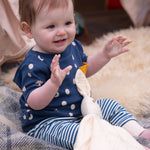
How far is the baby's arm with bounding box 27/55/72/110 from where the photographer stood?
0.68 meters

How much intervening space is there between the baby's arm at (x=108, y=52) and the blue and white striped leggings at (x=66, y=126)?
0.15m

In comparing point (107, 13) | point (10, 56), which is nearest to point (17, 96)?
point (10, 56)

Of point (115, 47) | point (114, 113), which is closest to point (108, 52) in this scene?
point (115, 47)

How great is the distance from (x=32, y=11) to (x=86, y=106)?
32 centimetres

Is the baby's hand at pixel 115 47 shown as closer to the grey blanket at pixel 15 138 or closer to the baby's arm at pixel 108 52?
the baby's arm at pixel 108 52

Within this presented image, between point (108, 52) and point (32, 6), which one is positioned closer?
point (32, 6)

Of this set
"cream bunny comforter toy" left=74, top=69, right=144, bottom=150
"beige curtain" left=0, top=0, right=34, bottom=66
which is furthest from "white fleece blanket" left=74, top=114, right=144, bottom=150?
"beige curtain" left=0, top=0, right=34, bottom=66

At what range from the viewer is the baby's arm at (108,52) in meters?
0.90

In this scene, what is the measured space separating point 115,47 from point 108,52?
3cm

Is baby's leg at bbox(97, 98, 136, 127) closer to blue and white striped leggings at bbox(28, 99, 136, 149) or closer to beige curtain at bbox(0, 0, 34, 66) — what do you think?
blue and white striped leggings at bbox(28, 99, 136, 149)

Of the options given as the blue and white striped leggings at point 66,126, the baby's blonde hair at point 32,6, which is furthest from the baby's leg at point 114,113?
the baby's blonde hair at point 32,6

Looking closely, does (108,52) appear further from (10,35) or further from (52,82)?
(10,35)

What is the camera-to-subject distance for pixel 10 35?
1.20 meters

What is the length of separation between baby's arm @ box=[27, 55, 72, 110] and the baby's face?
9cm
